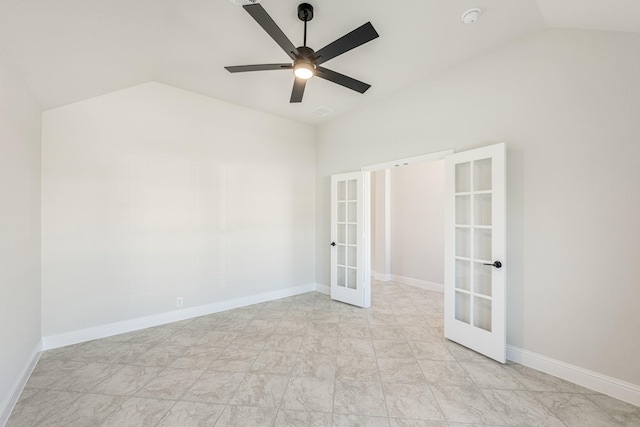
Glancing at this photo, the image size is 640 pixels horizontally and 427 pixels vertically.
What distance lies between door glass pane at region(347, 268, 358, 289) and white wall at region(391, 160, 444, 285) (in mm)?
1876

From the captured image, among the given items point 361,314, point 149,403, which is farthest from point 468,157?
point 149,403

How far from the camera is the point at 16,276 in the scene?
217 centimetres

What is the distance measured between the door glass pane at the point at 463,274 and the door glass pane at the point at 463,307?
10cm

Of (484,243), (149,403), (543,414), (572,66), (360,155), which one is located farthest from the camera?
(360,155)

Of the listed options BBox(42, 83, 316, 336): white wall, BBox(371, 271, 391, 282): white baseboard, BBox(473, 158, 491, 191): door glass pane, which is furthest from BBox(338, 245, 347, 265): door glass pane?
BBox(473, 158, 491, 191): door glass pane

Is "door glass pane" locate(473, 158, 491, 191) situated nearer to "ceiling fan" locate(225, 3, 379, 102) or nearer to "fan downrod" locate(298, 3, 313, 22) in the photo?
"ceiling fan" locate(225, 3, 379, 102)

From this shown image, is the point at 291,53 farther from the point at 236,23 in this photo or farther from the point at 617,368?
the point at 617,368

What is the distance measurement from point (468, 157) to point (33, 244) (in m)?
4.57

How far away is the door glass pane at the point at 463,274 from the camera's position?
2982mm

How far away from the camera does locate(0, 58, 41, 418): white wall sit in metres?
1.92

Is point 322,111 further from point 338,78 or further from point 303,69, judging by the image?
point 303,69

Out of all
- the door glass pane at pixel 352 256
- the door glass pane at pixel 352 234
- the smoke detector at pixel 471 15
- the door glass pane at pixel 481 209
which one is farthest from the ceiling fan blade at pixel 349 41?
the door glass pane at pixel 352 256

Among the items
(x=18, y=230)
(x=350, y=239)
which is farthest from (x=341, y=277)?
(x=18, y=230)

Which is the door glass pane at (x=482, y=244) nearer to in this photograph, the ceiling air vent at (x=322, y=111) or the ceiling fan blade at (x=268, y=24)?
the ceiling fan blade at (x=268, y=24)
